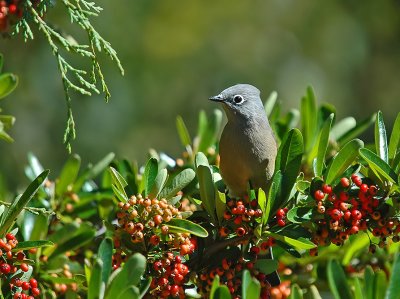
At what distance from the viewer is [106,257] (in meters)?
2.40

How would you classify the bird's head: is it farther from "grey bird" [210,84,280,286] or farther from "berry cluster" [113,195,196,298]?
"berry cluster" [113,195,196,298]

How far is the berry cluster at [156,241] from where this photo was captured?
2.68 meters

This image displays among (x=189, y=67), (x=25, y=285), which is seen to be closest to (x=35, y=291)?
(x=25, y=285)

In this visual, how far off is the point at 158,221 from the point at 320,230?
0.63m

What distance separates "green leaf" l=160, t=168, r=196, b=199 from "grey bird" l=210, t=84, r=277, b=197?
58 centimetres

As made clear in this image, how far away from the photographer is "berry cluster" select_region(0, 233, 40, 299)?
262cm

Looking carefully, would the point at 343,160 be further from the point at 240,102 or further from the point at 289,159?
the point at 240,102

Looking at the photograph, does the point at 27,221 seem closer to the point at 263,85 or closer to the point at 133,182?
the point at 133,182

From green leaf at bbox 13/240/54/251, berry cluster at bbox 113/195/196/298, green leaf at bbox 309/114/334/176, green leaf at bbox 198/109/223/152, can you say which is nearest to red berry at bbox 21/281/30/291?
green leaf at bbox 13/240/54/251

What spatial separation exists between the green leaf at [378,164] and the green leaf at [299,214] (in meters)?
0.29

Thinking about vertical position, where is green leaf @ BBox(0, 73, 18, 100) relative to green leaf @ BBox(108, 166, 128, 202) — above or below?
above

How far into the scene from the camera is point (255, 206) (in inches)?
113

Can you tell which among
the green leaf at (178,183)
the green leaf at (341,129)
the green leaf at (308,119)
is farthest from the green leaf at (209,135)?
the green leaf at (178,183)

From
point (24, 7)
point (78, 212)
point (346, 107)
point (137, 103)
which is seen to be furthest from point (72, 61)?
point (24, 7)
